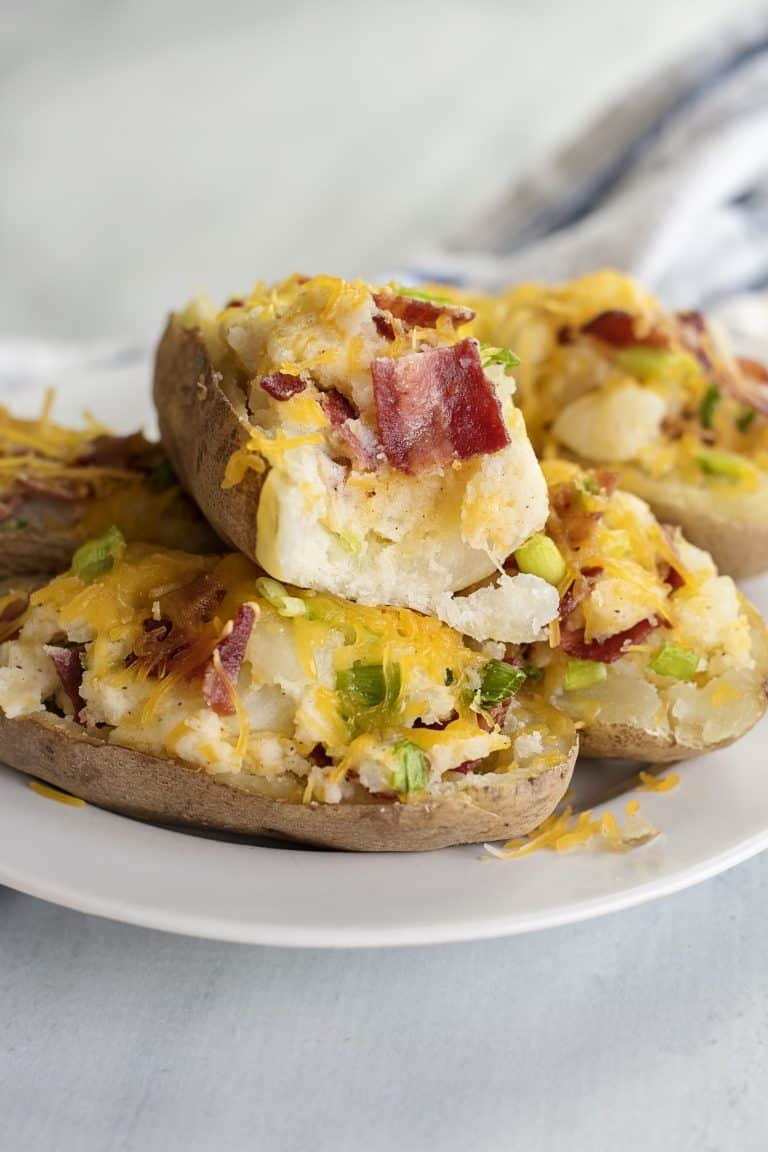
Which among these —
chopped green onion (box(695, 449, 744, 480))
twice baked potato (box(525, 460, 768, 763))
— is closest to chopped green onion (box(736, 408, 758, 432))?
chopped green onion (box(695, 449, 744, 480))

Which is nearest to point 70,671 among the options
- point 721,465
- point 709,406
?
point 721,465

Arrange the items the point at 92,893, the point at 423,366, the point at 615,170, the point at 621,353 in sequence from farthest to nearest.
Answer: the point at 615,170, the point at 621,353, the point at 423,366, the point at 92,893

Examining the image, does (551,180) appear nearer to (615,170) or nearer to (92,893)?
(615,170)

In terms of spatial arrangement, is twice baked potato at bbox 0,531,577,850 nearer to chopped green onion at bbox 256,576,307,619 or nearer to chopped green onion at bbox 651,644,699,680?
chopped green onion at bbox 256,576,307,619

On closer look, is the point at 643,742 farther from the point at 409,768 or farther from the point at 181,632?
the point at 181,632

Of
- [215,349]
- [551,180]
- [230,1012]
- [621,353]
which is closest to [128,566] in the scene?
[215,349]

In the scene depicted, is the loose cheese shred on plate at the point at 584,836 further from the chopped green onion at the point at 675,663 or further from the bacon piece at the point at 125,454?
the bacon piece at the point at 125,454

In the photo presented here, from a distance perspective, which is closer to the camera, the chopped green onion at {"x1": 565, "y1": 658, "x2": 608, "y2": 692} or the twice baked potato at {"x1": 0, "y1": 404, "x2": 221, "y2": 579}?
the chopped green onion at {"x1": 565, "y1": 658, "x2": 608, "y2": 692}
